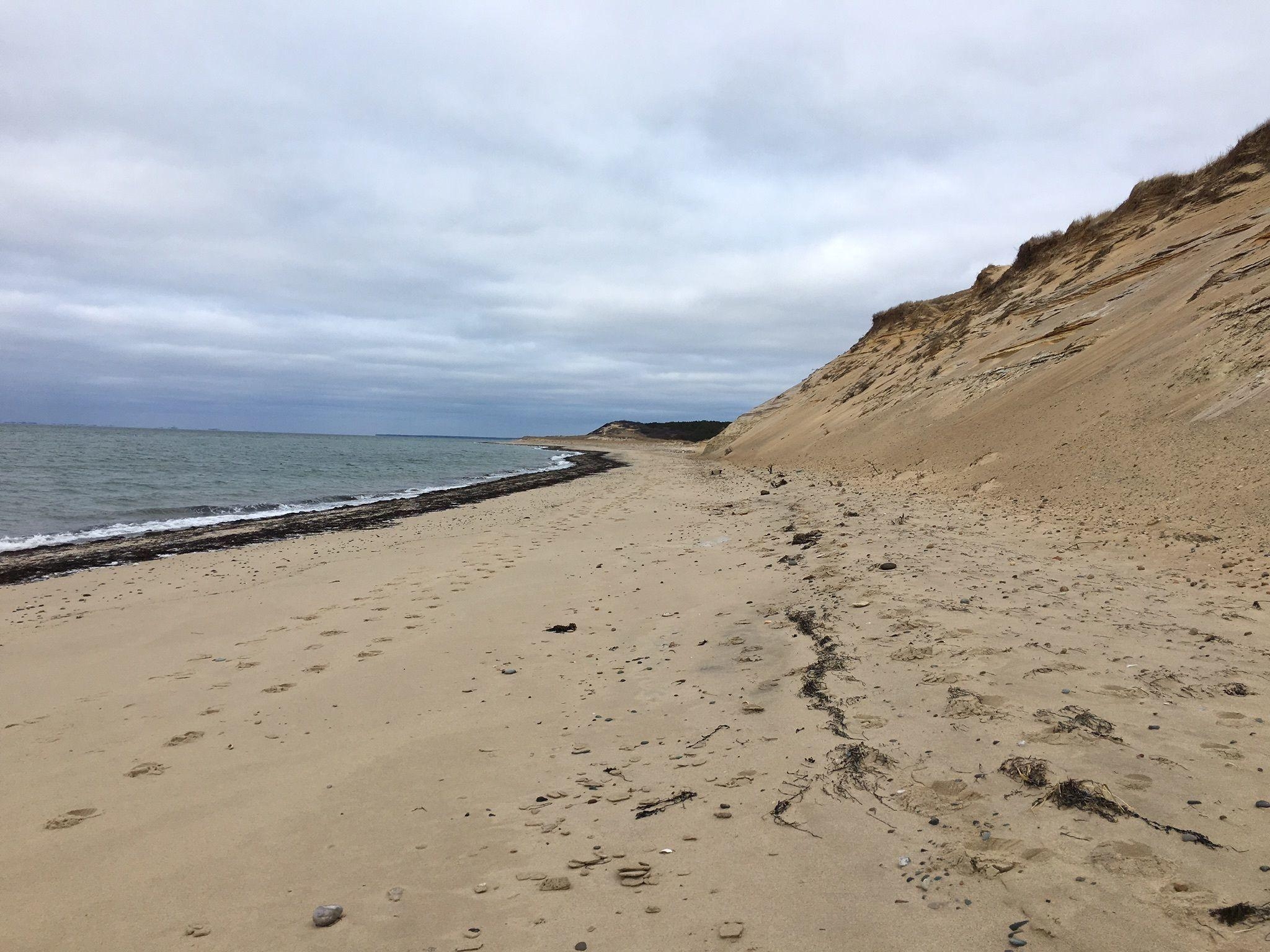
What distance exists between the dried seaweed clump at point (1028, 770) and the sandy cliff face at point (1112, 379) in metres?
5.57

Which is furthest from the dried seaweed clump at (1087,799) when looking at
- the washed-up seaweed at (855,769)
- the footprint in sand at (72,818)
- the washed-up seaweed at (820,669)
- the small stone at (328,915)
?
the footprint in sand at (72,818)

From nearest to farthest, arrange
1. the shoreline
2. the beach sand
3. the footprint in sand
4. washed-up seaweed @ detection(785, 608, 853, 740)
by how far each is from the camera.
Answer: the beach sand → the footprint in sand → washed-up seaweed @ detection(785, 608, 853, 740) → the shoreline

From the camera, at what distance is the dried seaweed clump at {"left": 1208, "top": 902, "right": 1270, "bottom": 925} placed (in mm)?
2162

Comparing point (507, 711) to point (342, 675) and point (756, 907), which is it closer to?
point (342, 675)

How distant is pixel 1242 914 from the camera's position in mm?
2189

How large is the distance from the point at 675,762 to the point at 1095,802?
2028 mm

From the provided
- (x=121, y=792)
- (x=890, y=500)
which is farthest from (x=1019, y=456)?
(x=121, y=792)

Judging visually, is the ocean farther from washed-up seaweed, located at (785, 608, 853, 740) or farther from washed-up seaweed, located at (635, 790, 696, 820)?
washed-up seaweed, located at (635, 790, 696, 820)

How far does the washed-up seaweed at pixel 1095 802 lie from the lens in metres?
2.69

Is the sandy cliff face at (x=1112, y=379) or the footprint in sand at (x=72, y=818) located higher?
the sandy cliff face at (x=1112, y=379)

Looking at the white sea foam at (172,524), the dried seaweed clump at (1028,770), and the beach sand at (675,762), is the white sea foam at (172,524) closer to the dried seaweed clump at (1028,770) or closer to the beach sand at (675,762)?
the beach sand at (675,762)

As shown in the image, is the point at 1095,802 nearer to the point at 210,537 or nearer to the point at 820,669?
the point at 820,669

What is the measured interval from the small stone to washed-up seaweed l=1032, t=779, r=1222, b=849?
3.03 metres

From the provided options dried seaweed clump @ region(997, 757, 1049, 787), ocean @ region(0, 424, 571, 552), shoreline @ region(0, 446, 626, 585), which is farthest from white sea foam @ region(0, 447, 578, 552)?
dried seaweed clump @ region(997, 757, 1049, 787)
